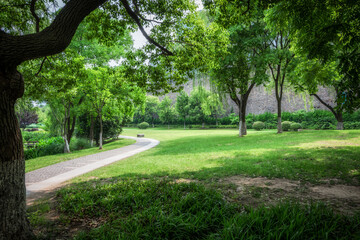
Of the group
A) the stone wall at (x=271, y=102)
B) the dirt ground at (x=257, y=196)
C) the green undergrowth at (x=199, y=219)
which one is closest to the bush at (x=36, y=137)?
the dirt ground at (x=257, y=196)

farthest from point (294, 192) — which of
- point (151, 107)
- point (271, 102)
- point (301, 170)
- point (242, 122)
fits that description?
point (151, 107)

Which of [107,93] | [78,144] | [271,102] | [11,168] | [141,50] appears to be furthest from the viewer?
[271,102]

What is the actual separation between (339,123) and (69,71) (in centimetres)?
2438

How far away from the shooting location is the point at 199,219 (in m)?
2.68

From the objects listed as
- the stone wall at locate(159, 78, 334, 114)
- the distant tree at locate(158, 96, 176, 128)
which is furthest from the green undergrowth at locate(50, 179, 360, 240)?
the distant tree at locate(158, 96, 176, 128)

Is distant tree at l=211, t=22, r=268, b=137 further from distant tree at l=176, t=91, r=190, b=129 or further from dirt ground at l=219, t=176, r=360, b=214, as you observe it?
distant tree at l=176, t=91, r=190, b=129

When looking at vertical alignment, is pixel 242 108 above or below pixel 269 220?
above

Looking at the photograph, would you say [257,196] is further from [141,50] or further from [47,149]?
[47,149]

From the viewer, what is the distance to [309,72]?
29.7 feet

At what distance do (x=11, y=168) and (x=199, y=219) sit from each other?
2.83 metres

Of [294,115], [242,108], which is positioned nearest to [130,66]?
[242,108]

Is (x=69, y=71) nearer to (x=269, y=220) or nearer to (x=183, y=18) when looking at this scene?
(x=183, y=18)

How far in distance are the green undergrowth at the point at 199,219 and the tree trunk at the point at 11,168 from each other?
2.58 ft

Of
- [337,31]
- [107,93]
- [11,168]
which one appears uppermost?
[107,93]
